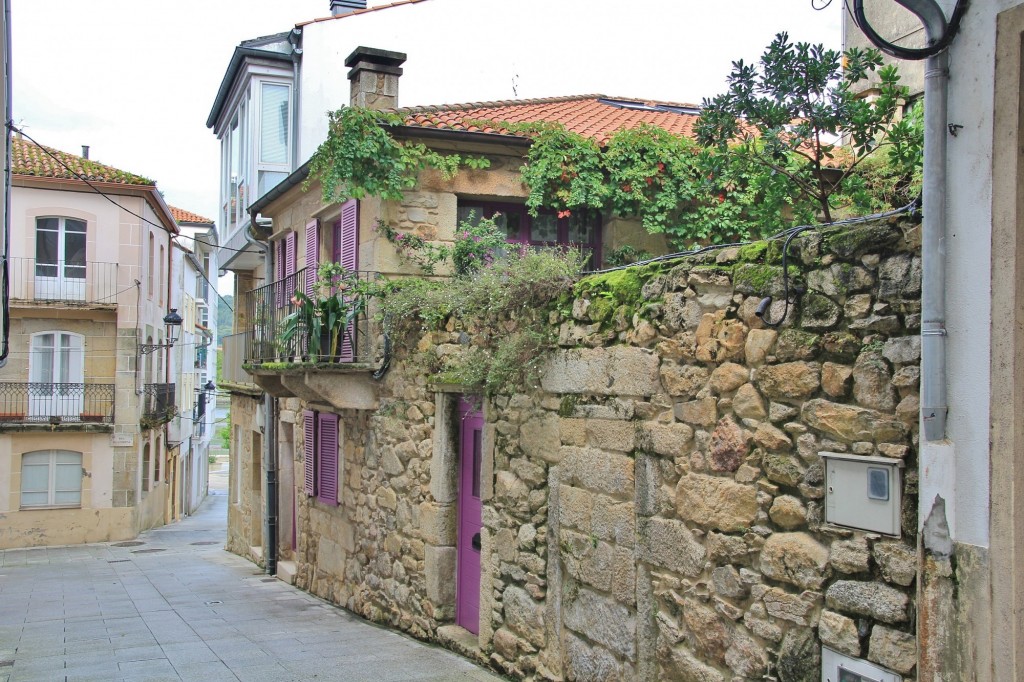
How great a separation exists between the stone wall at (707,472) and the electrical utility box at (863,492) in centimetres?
4

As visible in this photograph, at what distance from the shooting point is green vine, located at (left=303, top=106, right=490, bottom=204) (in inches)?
381

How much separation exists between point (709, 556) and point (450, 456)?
3.75 m

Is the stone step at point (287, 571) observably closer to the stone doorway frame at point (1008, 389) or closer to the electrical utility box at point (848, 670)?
the electrical utility box at point (848, 670)

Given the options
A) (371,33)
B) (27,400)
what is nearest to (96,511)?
(27,400)

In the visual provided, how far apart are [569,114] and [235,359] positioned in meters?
8.34

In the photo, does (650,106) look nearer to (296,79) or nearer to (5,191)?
(296,79)

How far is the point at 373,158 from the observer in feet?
32.0

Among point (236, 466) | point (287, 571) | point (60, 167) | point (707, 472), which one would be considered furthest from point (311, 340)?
point (60, 167)

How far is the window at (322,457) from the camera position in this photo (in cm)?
1105

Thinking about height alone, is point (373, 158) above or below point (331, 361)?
above

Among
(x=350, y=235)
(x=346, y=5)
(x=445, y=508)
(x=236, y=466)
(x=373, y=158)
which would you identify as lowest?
(x=236, y=466)

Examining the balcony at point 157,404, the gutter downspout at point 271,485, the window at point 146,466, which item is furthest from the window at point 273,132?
the window at point 146,466

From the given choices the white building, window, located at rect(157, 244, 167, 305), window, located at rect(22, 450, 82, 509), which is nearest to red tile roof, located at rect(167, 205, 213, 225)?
the white building

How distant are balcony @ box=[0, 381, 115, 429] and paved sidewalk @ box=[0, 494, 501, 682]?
6249 mm
